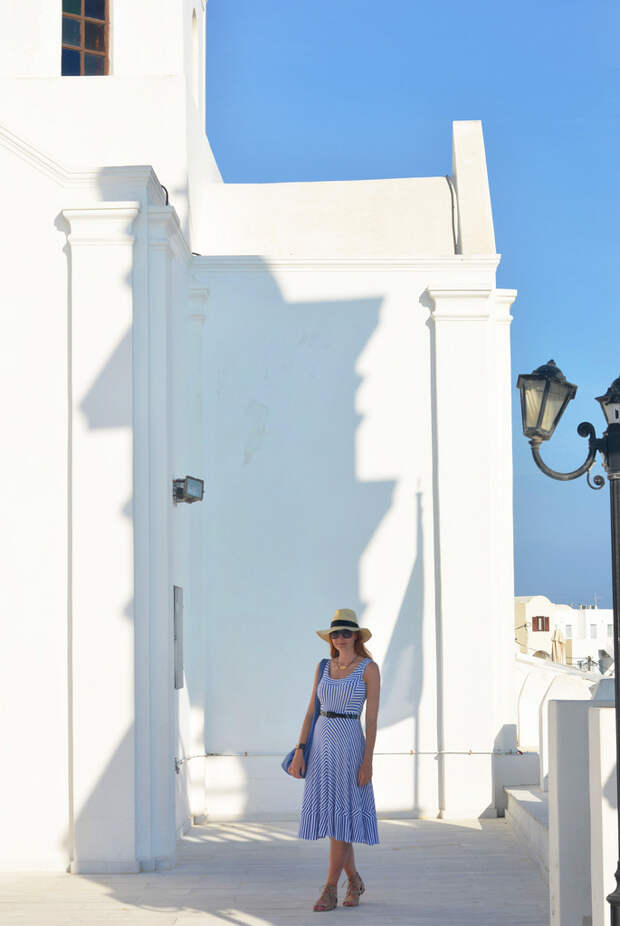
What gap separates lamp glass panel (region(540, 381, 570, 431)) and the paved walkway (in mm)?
3042

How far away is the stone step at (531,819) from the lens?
8930 millimetres

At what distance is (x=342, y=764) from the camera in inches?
305

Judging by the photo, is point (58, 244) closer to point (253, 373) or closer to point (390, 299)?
point (253, 373)

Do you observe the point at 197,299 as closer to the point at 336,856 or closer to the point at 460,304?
the point at 460,304

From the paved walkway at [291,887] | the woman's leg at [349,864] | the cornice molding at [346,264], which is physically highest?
the cornice molding at [346,264]

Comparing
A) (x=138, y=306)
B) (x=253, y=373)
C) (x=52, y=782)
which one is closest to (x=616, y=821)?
(x=52, y=782)

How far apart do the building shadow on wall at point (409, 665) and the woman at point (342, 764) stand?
12.1ft

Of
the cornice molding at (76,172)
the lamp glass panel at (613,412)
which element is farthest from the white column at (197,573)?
the lamp glass panel at (613,412)

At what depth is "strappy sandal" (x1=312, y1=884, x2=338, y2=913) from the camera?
7754 mm

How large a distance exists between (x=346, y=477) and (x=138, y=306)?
3.20m

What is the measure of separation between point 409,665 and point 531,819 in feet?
7.87

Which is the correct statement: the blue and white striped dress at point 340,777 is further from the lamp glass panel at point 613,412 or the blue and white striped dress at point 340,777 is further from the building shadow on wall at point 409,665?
the building shadow on wall at point 409,665

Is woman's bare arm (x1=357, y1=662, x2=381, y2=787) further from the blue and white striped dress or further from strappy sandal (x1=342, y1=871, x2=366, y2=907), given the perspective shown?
strappy sandal (x1=342, y1=871, x2=366, y2=907)

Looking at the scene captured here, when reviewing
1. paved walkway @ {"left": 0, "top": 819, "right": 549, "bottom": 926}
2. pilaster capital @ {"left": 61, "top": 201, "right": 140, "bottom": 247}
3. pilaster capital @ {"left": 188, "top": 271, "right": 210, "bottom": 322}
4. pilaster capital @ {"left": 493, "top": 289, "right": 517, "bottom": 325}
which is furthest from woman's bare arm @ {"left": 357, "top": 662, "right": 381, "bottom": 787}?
pilaster capital @ {"left": 493, "top": 289, "right": 517, "bottom": 325}
